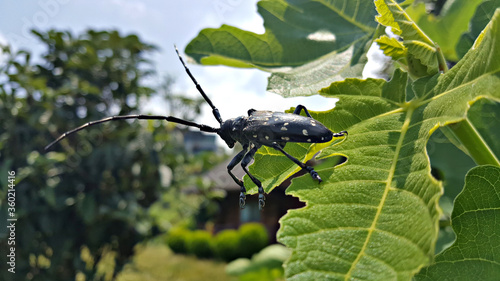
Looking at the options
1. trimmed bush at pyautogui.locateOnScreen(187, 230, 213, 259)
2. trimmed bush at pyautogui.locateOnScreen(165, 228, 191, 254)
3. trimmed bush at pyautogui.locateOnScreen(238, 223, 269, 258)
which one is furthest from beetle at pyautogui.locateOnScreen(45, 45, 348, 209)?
trimmed bush at pyautogui.locateOnScreen(165, 228, 191, 254)

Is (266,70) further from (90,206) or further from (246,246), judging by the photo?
(246,246)

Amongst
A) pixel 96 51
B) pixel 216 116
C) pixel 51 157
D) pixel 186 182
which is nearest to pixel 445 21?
pixel 216 116

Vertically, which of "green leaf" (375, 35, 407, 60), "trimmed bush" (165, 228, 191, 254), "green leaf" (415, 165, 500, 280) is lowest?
"green leaf" (415, 165, 500, 280)

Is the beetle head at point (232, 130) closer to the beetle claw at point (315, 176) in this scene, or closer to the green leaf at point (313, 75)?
the green leaf at point (313, 75)

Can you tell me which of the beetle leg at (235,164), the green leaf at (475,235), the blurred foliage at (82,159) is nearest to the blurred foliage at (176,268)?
the blurred foliage at (82,159)

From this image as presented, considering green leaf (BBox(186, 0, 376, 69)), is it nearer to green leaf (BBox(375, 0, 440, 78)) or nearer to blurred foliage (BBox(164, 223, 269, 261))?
green leaf (BBox(375, 0, 440, 78))

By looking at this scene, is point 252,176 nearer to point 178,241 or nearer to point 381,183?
point 381,183

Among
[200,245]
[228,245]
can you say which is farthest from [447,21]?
[200,245]
